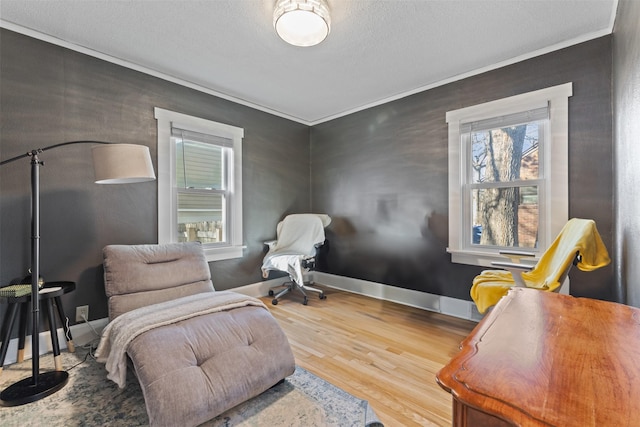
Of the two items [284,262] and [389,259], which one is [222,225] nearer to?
[284,262]

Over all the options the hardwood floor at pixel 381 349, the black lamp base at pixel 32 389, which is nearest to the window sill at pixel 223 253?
the hardwood floor at pixel 381 349

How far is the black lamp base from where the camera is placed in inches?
62.1

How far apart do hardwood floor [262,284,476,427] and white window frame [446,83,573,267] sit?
78cm

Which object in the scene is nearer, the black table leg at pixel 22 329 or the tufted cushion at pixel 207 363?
the tufted cushion at pixel 207 363

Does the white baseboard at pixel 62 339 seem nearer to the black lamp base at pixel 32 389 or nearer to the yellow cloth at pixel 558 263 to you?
the black lamp base at pixel 32 389

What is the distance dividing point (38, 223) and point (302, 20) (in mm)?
2234

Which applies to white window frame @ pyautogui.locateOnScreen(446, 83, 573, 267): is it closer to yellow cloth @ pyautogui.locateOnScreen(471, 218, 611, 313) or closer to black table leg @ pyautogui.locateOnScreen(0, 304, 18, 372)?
yellow cloth @ pyautogui.locateOnScreen(471, 218, 611, 313)

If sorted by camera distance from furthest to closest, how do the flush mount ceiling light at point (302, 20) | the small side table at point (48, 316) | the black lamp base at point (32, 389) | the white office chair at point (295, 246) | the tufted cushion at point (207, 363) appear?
the white office chair at point (295, 246) → the small side table at point (48, 316) → the flush mount ceiling light at point (302, 20) → the black lamp base at point (32, 389) → the tufted cushion at point (207, 363)

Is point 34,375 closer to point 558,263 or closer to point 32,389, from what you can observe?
point 32,389

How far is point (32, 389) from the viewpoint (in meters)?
1.65

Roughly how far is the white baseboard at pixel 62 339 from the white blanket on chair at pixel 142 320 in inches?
29.2

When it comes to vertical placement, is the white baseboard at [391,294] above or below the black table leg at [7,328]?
below

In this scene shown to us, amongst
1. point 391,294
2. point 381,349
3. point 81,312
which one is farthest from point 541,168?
point 81,312

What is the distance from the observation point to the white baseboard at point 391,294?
2.80 metres
